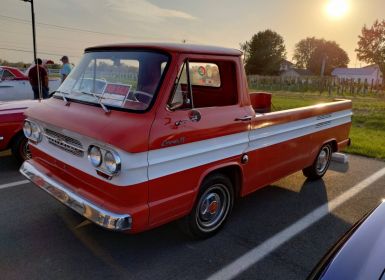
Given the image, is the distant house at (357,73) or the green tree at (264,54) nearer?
the green tree at (264,54)

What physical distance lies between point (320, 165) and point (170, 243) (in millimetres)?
3156

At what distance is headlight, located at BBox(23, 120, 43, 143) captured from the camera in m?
3.74

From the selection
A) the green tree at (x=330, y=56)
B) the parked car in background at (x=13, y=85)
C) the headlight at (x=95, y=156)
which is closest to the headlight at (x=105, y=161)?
the headlight at (x=95, y=156)

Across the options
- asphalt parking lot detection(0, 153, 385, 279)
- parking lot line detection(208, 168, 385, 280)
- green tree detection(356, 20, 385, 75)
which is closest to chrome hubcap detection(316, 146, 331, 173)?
parking lot line detection(208, 168, 385, 280)

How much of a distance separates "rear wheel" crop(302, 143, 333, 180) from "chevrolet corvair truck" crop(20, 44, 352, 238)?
1263mm

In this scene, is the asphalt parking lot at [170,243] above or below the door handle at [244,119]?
below

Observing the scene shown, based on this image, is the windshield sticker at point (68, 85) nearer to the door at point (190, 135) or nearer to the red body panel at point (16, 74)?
the door at point (190, 135)

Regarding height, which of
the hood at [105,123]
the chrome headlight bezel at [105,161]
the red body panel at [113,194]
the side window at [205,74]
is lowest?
the red body panel at [113,194]

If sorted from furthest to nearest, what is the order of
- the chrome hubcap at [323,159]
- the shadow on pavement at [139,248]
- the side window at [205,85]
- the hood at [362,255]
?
the chrome hubcap at [323,159]
the side window at [205,85]
the shadow on pavement at [139,248]
the hood at [362,255]

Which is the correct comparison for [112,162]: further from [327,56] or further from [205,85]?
[327,56]

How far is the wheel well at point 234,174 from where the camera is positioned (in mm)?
3719

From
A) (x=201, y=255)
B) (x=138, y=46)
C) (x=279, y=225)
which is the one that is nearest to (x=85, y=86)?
(x=138, y=46)

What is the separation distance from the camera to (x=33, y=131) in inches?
151

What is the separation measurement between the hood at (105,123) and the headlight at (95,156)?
0.38ft
